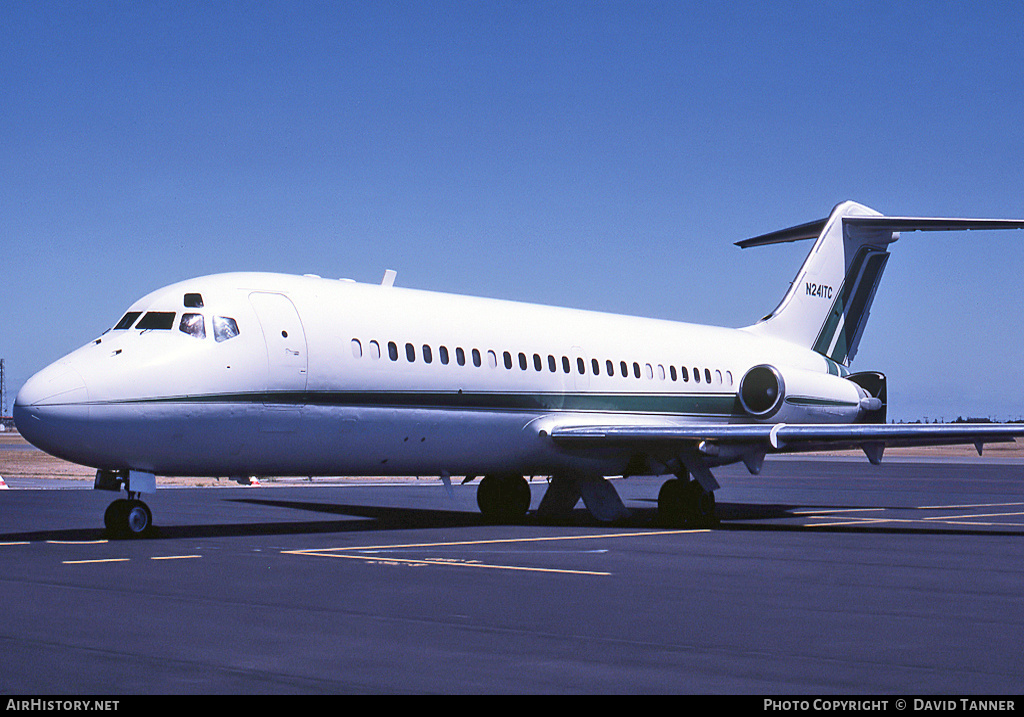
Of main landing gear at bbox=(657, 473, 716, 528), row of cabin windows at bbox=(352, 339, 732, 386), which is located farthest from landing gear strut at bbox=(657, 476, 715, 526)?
row of cabin windows at bbox=(352, 339, 732, 386)

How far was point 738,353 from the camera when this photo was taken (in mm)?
25797

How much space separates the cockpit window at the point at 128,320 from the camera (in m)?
16.0

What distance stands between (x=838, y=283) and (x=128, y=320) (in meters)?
17.9

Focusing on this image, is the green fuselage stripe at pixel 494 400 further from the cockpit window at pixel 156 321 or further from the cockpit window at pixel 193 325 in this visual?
the cockpit window at pixel 156 321

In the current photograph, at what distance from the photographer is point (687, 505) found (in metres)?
20.7

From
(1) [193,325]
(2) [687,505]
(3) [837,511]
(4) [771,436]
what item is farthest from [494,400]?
(3) [837,511]

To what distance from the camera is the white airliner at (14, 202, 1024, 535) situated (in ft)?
49.7

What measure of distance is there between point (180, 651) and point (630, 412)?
51.4 feet

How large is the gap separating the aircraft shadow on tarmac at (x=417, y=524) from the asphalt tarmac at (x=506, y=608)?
0.43ft

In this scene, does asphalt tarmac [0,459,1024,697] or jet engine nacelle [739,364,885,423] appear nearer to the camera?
asphalt tarmac [0,459,1024,697]

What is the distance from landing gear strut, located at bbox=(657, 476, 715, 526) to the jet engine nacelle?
187 inches

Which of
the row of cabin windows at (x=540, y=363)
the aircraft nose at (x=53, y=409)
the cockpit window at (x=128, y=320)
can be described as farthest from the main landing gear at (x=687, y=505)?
the aircraft nose at (x=53, y=409)

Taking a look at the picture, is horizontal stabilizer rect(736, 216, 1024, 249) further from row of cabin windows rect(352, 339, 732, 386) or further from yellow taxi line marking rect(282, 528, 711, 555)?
yellow taxi line marking rect(282, 528, 711, 555)

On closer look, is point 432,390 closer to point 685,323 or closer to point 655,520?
point 655,520
